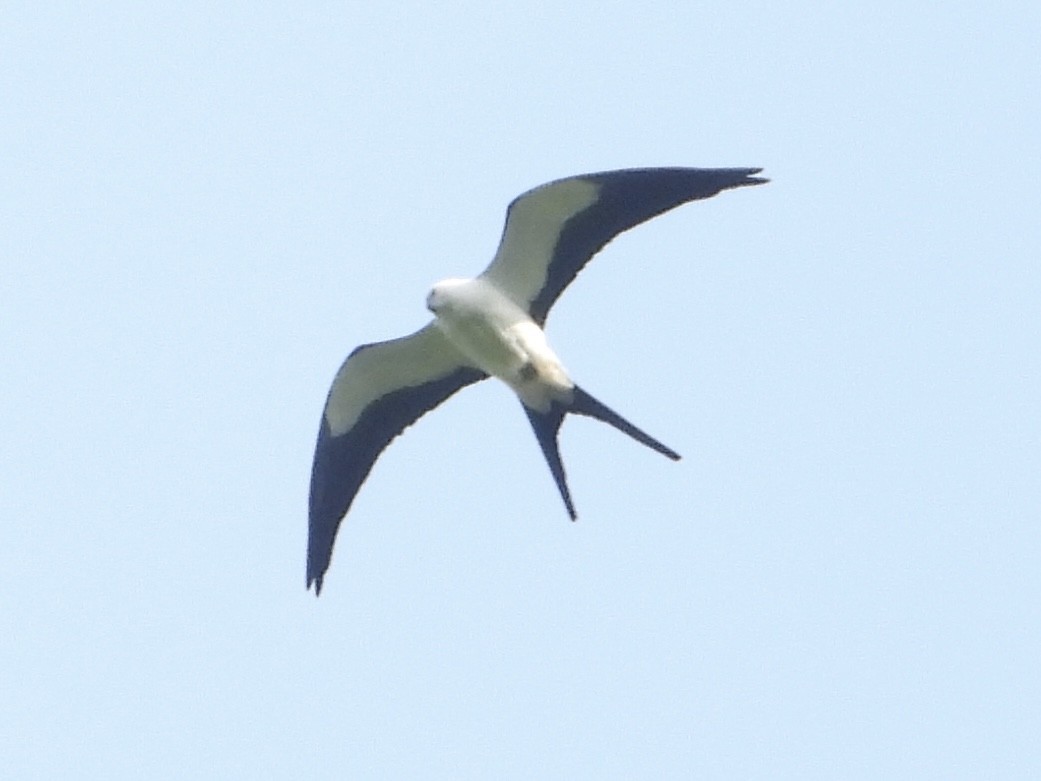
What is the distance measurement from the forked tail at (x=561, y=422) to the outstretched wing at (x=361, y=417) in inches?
33.9

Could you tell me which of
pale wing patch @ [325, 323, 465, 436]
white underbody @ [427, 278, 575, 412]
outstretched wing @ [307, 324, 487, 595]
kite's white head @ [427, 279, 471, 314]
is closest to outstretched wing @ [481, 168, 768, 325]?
white underbody @ [427, 278, 575, 412]

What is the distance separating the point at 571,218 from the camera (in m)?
13.3

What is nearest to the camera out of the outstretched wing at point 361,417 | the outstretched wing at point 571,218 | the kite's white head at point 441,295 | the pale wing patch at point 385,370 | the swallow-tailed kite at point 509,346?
the outstretched wing at point 571,218

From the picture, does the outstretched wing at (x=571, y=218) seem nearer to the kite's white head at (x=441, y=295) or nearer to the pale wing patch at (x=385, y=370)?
the kite's white head at (x=441, y=295)

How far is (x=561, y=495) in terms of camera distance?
13.2 meters

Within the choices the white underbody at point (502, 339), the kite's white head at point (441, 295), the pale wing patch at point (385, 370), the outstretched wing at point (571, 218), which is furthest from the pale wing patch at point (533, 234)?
the pale wing patch at point (385, 370)

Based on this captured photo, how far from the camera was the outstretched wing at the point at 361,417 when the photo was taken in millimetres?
14008

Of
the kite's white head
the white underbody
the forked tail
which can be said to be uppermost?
the kite's white head

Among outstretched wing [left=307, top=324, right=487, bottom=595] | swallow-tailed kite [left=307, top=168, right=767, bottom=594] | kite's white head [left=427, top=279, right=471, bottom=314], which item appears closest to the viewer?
swallow-tailed kite [left=307, top=168, right=767, bottom=594]

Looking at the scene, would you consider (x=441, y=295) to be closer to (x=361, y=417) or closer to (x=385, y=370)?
(x=385, y=370)

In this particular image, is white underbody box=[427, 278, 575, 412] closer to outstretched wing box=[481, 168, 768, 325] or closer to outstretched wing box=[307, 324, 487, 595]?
outstretched wing box=[481, 168, 768, 325]

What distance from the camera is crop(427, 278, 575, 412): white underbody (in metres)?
13.1

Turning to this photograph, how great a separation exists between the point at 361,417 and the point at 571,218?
202cm

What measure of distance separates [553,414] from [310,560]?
2021 millimetres
